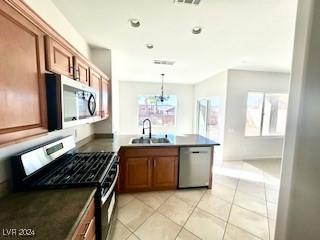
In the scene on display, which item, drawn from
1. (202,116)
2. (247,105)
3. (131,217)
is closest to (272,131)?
(247,105)

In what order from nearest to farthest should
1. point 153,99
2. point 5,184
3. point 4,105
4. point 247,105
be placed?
1. point 4,105
2. point 5,184
3. point 247,105
4. point 153,99

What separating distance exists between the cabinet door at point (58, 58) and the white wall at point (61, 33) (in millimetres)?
606

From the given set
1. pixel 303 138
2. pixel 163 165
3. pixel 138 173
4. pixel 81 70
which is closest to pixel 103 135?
pixel 138 173

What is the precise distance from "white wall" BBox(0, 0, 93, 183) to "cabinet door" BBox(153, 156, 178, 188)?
144cm

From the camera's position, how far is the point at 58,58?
4.54 ft

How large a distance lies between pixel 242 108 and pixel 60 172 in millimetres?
4931

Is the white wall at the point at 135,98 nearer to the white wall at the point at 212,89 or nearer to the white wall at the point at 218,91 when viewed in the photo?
the white wall at the point at 212,89

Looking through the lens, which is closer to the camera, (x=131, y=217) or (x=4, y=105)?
(x=4, y=105)

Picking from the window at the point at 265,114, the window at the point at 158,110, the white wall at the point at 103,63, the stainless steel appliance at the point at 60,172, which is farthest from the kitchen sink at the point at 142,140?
the window at the point at 158,110

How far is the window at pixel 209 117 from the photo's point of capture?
5.69 meters

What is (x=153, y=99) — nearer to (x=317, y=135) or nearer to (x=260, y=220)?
(x=260, y=220)

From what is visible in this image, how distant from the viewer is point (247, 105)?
5.10 metres

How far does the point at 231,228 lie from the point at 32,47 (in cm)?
285

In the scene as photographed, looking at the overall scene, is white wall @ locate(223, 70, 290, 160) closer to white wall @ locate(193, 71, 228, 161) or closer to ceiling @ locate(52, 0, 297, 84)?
white wall @ locate(193, 71, 228, 161)
